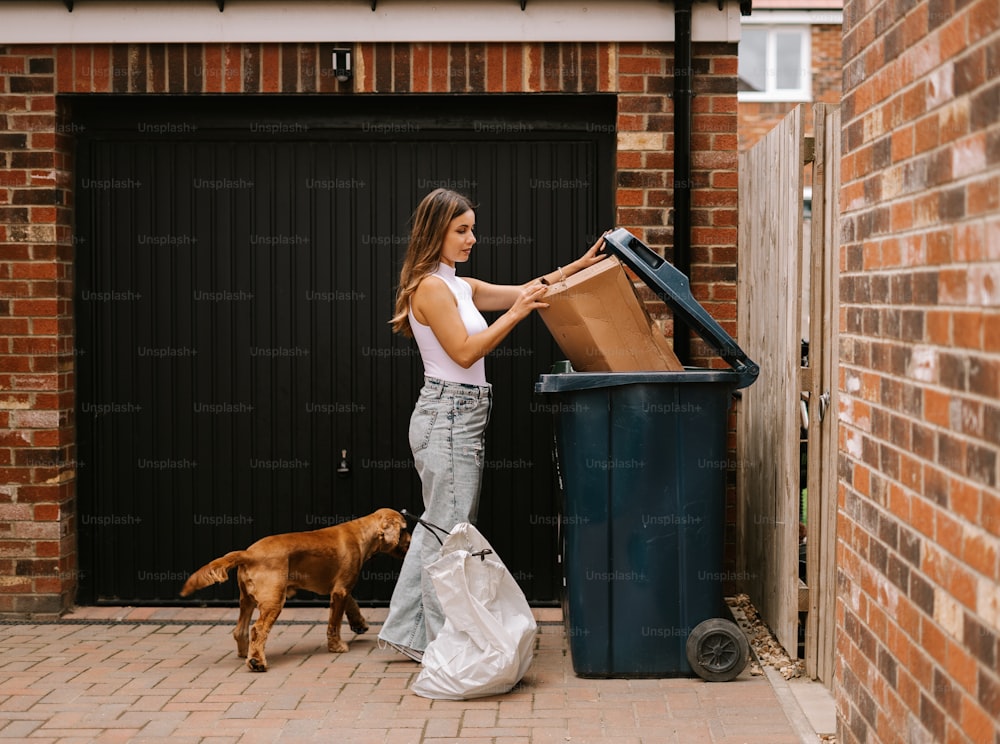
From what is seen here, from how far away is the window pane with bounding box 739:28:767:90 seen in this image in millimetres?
25000

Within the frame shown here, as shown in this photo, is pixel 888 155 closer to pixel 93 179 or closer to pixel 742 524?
pixel 742 524

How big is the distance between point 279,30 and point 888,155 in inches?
140

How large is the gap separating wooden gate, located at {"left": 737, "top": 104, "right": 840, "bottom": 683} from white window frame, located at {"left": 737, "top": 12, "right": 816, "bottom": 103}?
1960 centimetres

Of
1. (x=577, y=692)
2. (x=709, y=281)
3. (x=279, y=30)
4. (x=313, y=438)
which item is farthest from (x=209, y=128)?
(x=577, y=692)

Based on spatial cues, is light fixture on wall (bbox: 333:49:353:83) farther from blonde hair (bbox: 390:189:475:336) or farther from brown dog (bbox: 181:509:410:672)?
brown dog (bbox: 181:509:410:672)

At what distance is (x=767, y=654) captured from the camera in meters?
5.06

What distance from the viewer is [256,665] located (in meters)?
4.94

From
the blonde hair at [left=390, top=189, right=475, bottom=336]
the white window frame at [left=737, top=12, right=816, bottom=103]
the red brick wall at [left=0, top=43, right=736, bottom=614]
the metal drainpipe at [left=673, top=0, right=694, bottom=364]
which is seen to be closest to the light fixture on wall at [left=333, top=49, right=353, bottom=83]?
the red brick wall at [left=0, top=43, right=736, bottom=614]

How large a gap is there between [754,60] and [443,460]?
22227mm

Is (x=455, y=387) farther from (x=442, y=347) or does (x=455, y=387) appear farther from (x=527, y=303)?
(x=527, y=303)

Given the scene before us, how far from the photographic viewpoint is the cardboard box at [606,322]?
15.3 ft

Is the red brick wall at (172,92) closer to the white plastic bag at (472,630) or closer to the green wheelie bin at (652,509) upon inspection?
the green wheelie bin at (652,509)

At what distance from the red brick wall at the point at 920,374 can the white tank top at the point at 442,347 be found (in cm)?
Result: 184

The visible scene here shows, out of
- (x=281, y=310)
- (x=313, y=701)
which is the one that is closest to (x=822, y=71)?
(x=281, y=310)
